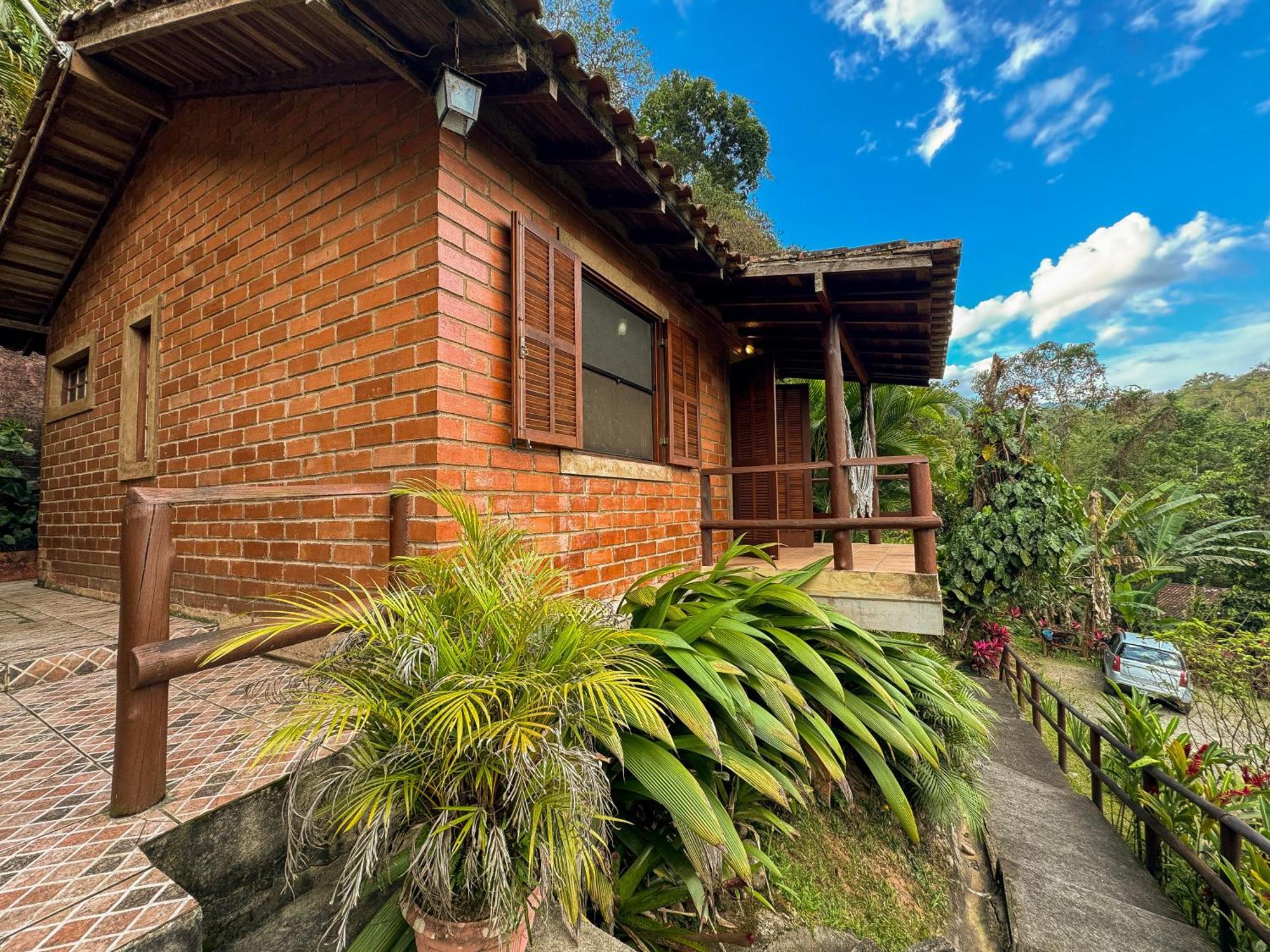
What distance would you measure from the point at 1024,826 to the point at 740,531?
3.54 m

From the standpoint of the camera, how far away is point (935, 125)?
1446 inches

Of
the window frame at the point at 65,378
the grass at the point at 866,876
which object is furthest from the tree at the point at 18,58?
the grass at the point at 866,876

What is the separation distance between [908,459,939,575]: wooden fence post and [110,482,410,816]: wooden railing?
4.09m

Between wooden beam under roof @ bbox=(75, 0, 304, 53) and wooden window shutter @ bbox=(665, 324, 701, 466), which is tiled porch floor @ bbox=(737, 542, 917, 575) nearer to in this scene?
wooden window shutter @ bbox=(665, 324, 701, 466)

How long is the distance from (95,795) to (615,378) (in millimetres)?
3430

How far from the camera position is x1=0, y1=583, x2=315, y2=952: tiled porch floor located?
1.16m

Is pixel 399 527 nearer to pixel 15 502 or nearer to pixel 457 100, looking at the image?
pixel 457 100

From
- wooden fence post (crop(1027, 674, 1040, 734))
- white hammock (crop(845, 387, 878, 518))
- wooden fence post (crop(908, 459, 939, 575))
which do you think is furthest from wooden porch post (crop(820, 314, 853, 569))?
wooden fence post (crop(1027, 674, 1040, 734))

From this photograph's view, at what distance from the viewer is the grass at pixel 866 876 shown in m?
2.48

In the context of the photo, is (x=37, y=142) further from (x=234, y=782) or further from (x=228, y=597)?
(x=234, y=782)

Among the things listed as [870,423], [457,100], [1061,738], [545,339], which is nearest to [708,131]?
[870,423]

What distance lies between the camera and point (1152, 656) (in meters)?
10.4

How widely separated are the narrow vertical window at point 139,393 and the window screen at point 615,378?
11.1 ft

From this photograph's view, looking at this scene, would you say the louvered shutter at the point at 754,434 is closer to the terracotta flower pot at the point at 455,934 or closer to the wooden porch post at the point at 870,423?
the wooden porch post at the point at 870,423
